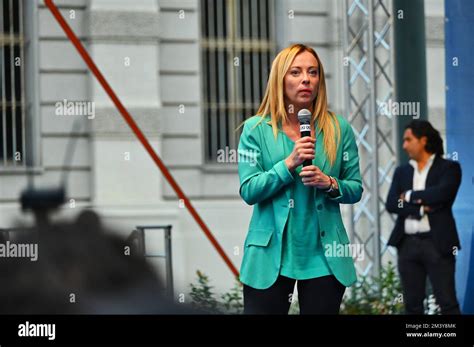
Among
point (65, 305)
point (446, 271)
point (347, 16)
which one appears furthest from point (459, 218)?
point (65, 305)

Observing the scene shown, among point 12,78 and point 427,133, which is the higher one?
point 12,78

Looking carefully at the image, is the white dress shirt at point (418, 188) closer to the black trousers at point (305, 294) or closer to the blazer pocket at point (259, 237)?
the black trousers at point (305, 294)

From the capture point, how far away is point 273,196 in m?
4.74

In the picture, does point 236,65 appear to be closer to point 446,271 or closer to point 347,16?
point 347,16

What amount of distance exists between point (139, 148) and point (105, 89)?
363 mm

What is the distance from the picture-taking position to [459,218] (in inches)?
222

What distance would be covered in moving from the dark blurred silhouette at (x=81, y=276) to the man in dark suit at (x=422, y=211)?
121 centimetres

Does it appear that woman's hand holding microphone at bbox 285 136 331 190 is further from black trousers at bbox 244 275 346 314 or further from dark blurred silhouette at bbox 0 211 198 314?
dark blurred silhouette at bbox 0 211 198 314

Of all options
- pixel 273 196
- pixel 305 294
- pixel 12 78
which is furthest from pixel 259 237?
pixel 12 78

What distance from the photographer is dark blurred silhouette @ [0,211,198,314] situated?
5520 millimetres

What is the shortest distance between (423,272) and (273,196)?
1310 mm

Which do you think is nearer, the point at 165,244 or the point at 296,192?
the point at 296,192

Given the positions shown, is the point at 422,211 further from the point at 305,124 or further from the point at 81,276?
the point at 81,276

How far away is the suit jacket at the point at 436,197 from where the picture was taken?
562cm
